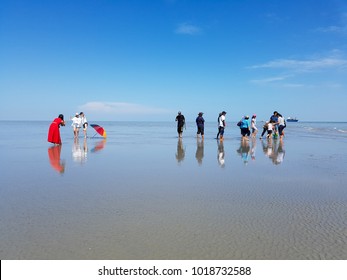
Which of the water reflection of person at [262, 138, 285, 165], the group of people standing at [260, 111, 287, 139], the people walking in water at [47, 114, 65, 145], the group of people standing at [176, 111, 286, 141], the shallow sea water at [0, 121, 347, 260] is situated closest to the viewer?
the shallow sea water at [0, 121, 347, 260]

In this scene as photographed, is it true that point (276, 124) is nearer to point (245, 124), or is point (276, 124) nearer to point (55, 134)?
point (245, 124)

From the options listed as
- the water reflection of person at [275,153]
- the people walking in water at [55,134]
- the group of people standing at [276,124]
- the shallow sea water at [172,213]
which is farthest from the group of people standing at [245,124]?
the shallow sea water at [172,213]

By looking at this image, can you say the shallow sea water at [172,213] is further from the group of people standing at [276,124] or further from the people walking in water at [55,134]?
the group of people standing at [276,124]

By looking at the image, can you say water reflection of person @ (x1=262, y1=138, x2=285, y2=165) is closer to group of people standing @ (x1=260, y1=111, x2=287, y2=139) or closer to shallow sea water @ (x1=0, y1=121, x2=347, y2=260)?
shallow sea water @ (x1=0, y1=121, x2=347, y2=260)

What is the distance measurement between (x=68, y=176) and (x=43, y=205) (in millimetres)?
2474

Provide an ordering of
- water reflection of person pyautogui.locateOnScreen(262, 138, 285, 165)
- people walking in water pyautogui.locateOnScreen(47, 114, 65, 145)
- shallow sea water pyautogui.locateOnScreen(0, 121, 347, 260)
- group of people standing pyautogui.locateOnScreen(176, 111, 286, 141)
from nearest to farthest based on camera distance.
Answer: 1. shallow sea water pyautogui.locateOnScreen(0, 121, 347, 260)
2. water reflection of person pyautogui.locateOnScreen(262, 138, 285, 165)
3. people walking in water pyautogui.locateOnScreen(47, 114, 65, 145)
4. group of people standing pyautogui.locateOnScreen(176, 111, 286, 141)

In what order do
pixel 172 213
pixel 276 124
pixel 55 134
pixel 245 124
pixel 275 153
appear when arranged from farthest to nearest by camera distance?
pixel 276 124 < pixel 245 124 < pixel 55 134 < pixel 275 153 < pixel 172 213

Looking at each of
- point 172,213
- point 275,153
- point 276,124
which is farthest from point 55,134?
point 276,124

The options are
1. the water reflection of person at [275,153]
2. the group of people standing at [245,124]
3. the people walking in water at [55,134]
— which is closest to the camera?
the water reflection of person at [275,153]

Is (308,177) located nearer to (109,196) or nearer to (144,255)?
(109,196)

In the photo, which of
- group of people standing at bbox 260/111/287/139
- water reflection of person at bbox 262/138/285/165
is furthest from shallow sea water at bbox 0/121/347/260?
group of people standing at bbox 260/111/287/139

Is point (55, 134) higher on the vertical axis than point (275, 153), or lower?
higher

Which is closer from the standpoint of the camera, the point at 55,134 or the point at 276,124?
the point at 55,134
